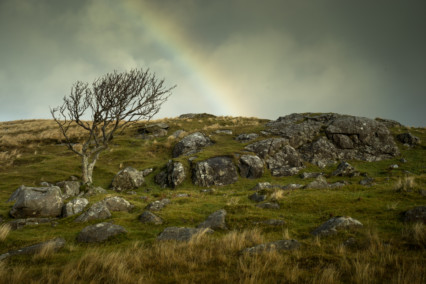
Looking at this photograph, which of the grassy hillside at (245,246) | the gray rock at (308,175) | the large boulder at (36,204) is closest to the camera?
the grassy hillside at (245,246)

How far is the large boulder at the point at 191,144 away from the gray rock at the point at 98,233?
25.7m

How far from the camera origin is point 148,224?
12.3 m

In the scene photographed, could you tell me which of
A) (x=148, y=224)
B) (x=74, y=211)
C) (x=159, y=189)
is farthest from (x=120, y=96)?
(x=148, y=224)

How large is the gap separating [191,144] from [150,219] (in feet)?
83.6

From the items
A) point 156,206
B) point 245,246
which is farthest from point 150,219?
point 245,246

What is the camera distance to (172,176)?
90.0ft

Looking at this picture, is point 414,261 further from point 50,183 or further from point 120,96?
point 50,183

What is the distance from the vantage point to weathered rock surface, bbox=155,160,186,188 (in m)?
27.1

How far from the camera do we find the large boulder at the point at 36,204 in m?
14.2

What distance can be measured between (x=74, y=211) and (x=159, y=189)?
12.1m

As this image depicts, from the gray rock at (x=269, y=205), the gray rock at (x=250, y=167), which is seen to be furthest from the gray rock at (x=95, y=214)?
the gray rock at (x=250, y=167)

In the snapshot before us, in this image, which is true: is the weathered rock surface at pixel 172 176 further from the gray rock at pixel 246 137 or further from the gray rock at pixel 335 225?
the gray rock at pixel 335 225

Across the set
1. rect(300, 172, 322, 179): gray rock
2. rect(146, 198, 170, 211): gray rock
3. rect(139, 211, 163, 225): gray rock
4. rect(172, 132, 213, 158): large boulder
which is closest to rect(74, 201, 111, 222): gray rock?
rect(139, 211, 163, 225): gray rock

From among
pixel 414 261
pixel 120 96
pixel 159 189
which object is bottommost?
pixel 159 189
